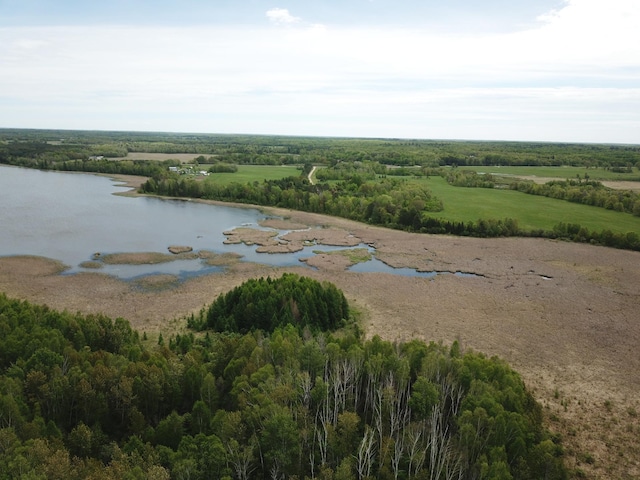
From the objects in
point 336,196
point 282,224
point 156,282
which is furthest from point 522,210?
point 156,282

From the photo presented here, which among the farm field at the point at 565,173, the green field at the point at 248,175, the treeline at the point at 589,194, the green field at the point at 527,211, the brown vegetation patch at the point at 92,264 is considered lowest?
the brown vegetation patch at the point at 92,264

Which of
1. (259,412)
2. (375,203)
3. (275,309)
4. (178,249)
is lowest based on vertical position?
(178,249)

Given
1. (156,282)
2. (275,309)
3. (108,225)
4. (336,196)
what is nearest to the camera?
(275,309)

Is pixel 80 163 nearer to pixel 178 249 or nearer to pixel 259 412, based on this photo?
pixel 178 249

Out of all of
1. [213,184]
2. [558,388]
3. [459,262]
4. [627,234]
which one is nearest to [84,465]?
[558,388]

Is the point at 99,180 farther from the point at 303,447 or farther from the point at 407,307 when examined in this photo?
the point at 303,447

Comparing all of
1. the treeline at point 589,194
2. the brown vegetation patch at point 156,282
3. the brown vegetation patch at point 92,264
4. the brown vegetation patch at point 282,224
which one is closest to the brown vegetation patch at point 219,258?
the brown vegetation patch at point 156,282

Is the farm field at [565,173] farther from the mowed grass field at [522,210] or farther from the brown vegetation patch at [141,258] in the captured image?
the brown vegetation patch at [141,258]
